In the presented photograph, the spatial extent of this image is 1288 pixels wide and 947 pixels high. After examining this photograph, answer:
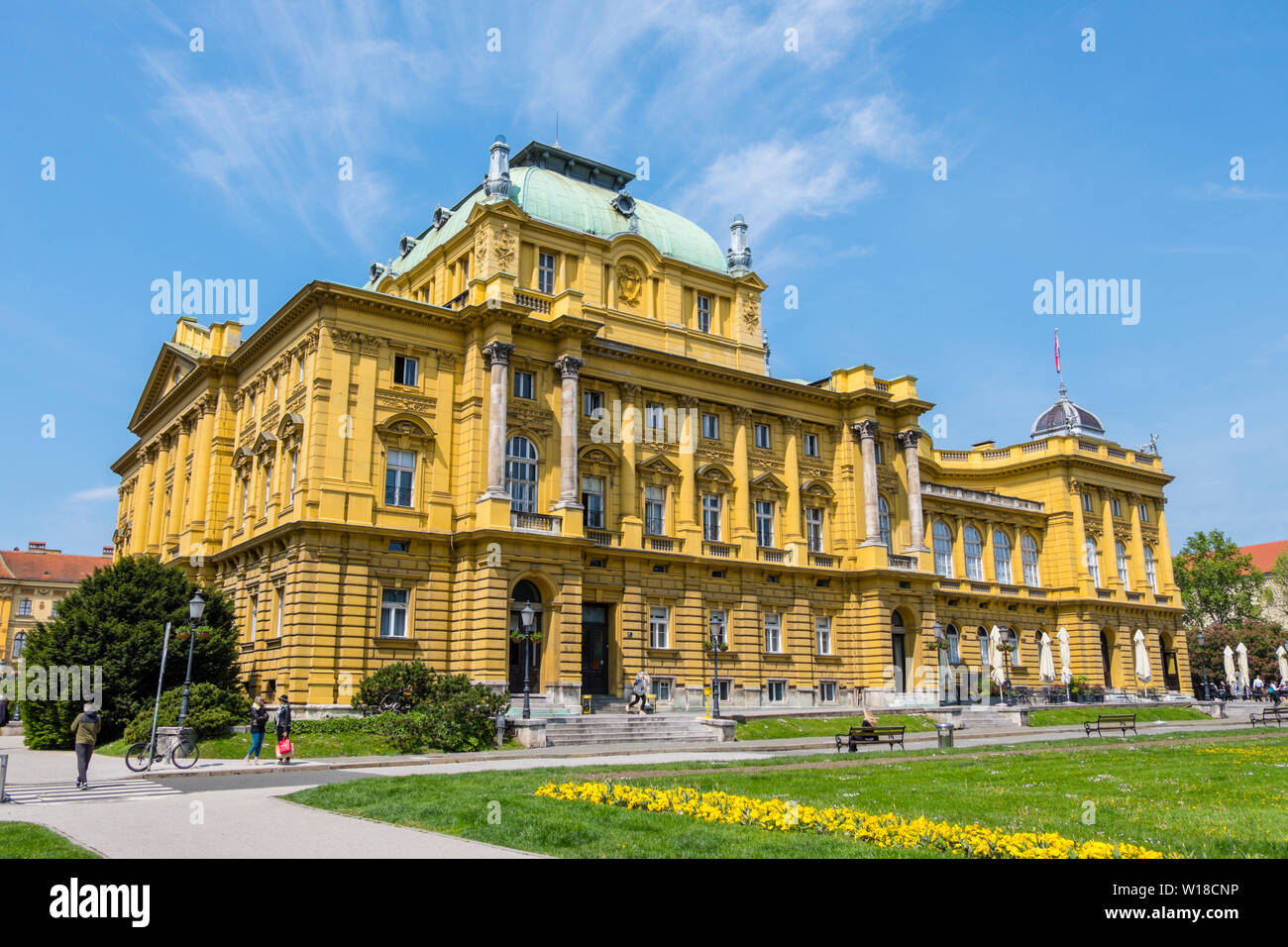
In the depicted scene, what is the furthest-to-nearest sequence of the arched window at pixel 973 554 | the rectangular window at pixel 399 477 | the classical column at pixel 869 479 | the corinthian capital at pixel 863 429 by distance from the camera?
the arched window at pixel 973 554, the corinthian capital at pixel 863 429, the classical column at pixel 869 479, the rectangular window at pixel 399 477

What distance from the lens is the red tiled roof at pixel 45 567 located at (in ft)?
367

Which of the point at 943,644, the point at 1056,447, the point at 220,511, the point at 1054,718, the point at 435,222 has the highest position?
the point at 435,222

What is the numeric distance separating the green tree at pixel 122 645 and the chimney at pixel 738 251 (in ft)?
102

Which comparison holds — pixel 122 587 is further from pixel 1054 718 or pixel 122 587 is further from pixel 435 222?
pixel 1054 718

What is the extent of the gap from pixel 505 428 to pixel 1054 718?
28.6 metres

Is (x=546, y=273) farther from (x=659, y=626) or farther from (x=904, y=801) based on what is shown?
(x=904, y=801)

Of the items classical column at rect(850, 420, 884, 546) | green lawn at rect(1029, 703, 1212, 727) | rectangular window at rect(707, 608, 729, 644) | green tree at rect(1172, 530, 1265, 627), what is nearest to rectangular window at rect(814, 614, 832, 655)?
classical column at rect(850, 420, 884, 546)

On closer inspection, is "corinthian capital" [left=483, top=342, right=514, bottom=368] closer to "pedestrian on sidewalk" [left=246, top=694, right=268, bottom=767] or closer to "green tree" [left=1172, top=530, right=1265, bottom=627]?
"pedestrian on sidewalk" [left=246, top=694, right=268, bottom=767]

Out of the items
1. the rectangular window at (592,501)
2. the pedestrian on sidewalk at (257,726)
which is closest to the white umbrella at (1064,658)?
the rectangular window at (592,501)

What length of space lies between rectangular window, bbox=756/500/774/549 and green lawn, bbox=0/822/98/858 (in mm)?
38222

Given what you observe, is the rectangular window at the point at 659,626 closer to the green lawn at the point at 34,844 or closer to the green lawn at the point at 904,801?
the green lawn at the point at 904,801

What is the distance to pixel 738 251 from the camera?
53531 mm

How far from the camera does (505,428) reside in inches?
1612
